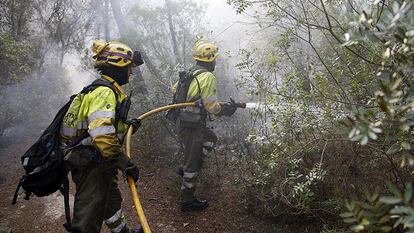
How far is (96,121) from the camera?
341 centimetres

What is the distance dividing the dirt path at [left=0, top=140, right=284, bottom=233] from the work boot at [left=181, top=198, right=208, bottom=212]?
Answer: 0.08 metres

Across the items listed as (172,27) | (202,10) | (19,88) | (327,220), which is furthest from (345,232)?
(19,88)

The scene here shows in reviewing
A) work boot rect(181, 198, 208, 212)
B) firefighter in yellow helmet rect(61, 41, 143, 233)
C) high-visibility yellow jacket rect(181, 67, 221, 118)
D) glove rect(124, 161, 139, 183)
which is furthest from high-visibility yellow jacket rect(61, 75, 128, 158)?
work boot rect(181, 198, 208, 212)

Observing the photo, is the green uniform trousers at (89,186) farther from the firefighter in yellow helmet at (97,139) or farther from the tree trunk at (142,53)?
the tree trunk at (142,53)

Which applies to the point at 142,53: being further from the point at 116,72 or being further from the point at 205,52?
the point at 116,72

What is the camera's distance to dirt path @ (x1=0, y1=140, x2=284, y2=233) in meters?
5.08

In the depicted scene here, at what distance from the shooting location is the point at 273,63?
5066mm

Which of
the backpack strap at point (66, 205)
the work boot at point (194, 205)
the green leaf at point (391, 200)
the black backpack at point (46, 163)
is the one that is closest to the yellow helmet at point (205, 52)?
the black backpack at point (46, 163)

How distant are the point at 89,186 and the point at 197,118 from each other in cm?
214

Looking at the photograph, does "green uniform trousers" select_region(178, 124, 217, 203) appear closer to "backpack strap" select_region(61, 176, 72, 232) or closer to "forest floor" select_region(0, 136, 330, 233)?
"forest floor" select_region(0, 136, 330, 233)

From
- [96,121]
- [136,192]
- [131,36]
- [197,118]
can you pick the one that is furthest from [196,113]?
[131,36]

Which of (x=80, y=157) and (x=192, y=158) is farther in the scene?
(x=192, y=158)

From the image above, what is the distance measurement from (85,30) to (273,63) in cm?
1343

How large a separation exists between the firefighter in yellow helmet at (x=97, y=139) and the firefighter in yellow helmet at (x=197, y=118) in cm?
158
